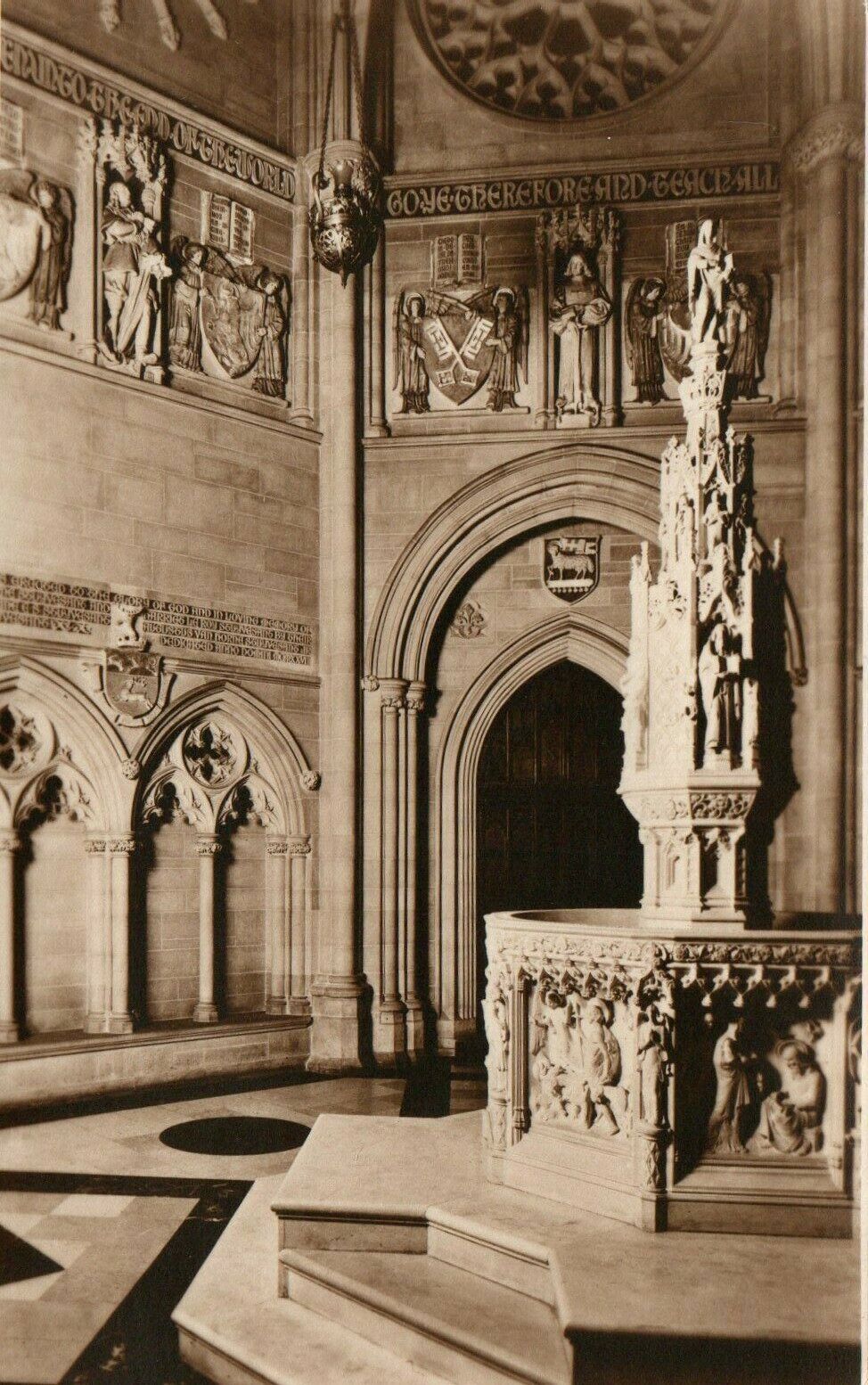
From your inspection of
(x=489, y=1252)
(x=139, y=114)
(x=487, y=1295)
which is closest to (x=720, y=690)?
(x=489, y=1252)

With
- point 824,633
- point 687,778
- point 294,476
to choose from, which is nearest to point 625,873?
point 824,633

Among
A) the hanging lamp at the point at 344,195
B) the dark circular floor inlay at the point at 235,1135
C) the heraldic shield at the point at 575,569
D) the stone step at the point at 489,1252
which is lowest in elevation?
the dark circular floor inlay at the point at 235,1135

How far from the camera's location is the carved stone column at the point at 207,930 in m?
8.48

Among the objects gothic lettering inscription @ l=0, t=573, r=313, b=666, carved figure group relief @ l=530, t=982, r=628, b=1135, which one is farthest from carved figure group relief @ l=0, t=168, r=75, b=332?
carved figure group relief @ l=530, t=982, r=628, b=1135

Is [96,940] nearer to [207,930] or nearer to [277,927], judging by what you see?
[207,930]

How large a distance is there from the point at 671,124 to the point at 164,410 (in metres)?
4.65

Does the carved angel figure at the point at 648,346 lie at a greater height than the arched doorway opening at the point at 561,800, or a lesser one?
greater

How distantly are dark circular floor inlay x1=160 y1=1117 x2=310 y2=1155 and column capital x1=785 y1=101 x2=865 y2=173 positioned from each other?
766 centimetres

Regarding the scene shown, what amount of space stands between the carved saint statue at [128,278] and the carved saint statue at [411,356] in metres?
1.96

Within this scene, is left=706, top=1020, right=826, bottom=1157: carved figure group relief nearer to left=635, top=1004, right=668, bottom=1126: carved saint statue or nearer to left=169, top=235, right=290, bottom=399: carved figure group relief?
left=635, top=1004, right=668, bottom=1126: carved saint statue

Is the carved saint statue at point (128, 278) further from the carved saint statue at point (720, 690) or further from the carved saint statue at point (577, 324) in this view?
the carved saint statue at point (720, 690)

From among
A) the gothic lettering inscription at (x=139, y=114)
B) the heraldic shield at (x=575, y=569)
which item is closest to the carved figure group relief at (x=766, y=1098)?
the heraldic shield at (x=575, y=569)

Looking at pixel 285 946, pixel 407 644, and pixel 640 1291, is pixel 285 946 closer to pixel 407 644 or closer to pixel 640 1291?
pixel 407 644

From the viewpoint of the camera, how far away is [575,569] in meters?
9.56
